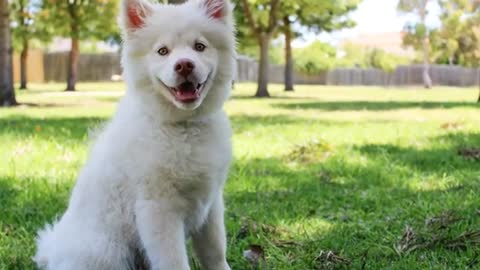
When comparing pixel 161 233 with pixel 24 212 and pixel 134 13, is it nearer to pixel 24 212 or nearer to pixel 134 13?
pixel 134 13

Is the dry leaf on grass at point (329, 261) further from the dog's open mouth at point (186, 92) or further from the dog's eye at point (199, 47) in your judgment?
the dog's eye at point (199, 47)

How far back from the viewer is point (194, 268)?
9.86 feet

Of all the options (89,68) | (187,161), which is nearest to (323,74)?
(89,68)

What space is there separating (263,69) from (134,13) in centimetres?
2025

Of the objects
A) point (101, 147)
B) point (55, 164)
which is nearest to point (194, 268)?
point (101, 147)

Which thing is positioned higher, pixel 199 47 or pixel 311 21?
pixel 311 21

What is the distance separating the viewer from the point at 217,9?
8.71 ft

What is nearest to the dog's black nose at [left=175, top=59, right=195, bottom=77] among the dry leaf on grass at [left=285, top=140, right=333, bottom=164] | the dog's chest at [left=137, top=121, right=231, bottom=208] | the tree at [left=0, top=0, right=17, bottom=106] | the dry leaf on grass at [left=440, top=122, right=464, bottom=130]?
the dog's chest at [left=137, top=121, right=231, bottom=208]

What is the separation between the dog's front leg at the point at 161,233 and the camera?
2.41 m

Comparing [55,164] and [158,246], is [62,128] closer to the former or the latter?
[55,164]

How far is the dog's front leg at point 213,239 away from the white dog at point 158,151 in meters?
0.10

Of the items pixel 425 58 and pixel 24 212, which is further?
pixel 425 58

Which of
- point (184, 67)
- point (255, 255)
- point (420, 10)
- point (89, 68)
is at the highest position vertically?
point (420, 10)

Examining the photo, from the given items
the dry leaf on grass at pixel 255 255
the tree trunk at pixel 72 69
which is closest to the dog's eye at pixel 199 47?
the dry leaf on grass at pixel 255 255
